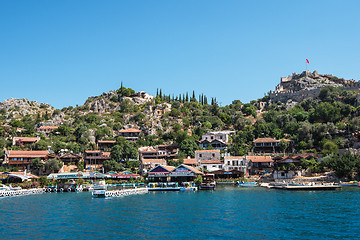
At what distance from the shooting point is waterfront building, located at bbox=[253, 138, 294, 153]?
289 feet

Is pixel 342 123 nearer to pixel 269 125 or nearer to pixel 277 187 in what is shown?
pixel 269 125

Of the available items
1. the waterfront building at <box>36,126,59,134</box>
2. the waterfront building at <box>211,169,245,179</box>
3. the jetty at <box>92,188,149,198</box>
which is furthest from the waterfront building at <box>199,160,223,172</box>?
the waterfront building at <box>36,126,59,134</box>

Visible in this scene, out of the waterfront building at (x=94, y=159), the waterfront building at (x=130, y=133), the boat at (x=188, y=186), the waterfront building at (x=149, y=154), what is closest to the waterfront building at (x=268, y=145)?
the waterfront building at (x=149, y=154)

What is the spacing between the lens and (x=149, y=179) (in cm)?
6856

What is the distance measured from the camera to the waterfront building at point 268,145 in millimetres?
87963

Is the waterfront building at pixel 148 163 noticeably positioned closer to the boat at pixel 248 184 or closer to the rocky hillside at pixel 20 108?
the boat at pixel 248 184

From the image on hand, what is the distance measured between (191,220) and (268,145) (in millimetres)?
62822

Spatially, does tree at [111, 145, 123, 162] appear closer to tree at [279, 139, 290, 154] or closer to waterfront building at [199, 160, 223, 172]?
waterfront building at [199, 160, 223, 172]

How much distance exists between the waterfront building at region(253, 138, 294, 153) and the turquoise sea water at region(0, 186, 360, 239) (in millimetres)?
45134

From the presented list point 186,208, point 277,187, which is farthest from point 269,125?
point 186,208

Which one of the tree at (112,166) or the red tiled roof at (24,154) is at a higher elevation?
the red tiled roof at (24,154)

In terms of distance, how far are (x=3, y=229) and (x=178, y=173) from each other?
132 ft

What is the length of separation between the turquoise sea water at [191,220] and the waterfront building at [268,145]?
4513cm

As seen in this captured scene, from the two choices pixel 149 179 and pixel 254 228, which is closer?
pixel 254 228
